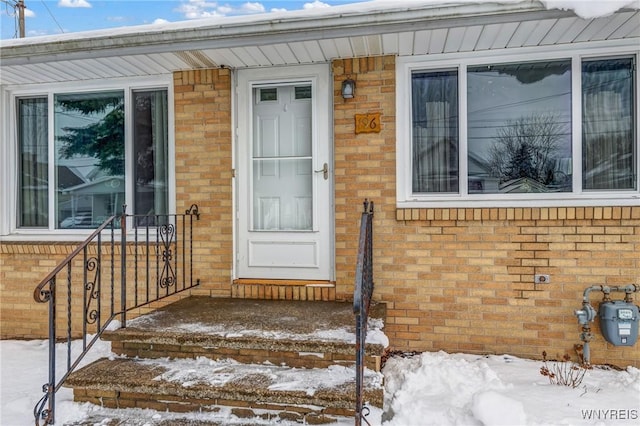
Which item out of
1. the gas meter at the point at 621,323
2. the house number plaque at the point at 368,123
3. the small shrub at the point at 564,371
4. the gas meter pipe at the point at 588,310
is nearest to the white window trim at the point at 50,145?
the house number plaque at the point at 368,123

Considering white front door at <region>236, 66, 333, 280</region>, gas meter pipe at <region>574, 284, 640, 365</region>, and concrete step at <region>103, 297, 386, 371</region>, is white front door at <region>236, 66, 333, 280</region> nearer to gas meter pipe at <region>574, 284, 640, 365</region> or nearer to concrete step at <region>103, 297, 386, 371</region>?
concrete step at <region>103, 297, 386, 371</region>

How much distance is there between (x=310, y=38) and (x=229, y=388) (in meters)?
2.54

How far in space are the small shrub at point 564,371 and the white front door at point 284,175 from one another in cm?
192

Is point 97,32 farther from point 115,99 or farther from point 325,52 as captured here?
point 325,52

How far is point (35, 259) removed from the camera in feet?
14.9

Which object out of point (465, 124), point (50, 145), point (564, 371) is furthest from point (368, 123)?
point (50, 145)

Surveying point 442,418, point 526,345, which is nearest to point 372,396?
point 442,418

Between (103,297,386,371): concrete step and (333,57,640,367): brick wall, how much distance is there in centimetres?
47

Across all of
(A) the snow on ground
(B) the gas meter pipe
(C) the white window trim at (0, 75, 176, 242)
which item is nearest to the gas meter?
(B) the gas meter pipe

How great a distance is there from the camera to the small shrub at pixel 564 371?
3.13 metres

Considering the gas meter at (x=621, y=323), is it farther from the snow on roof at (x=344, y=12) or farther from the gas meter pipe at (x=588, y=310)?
the snow on roof at (x=344, y=12)

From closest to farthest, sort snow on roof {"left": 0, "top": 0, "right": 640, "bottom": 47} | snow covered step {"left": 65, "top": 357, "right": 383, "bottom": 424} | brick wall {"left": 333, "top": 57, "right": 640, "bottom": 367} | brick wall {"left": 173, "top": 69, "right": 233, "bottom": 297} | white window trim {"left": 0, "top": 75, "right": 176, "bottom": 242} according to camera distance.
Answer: snow covered step {"left": 65, "top": 357, "right": 383, "bottom": 424}, snow on roof {"left": 0, "top": 0, "right": 640, "bottom": 47}, brick wall {"left": 333, "top": 57, "right": 640, "bottom": 367}, brick wall {"left": 173, "top": 69, "right": 233, "bottom": 297}, white window trim {"left": 0, "top": 75, "right": 176, "bottom": 242}

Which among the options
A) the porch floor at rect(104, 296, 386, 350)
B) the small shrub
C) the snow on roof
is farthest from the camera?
the small shrub

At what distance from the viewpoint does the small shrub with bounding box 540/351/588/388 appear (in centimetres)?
313
